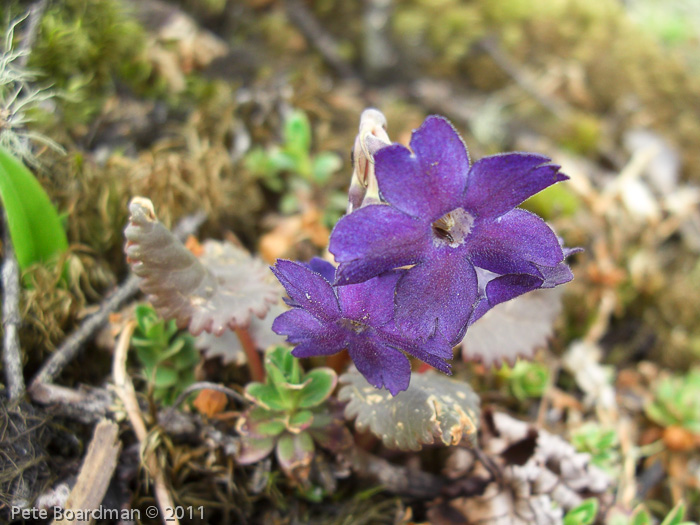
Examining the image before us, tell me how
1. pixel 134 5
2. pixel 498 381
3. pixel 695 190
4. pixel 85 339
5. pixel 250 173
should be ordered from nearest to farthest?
1. pixel 85 339
2. pixel 498 381
3. pixel 250 173
4. pixel 134 5
5. pixel 695 190

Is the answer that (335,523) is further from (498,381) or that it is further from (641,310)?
(641,310)

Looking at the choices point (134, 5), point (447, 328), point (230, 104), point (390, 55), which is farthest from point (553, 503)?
point (134, 5)

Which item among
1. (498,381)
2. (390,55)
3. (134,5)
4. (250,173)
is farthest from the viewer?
(390,55)

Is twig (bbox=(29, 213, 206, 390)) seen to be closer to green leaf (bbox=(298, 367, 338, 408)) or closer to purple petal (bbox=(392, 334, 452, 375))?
green leaf (bbox=(298, 367, 338, 408))

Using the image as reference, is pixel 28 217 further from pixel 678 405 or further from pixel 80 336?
pixel 678 405

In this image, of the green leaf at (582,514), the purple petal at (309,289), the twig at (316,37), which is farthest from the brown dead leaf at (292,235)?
the green leaf at (582,514)

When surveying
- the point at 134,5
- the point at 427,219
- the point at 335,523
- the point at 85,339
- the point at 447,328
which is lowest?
the point at 335,523

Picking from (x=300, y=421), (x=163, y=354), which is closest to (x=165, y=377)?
(x=163, y=354)

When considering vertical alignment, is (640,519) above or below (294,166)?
below
